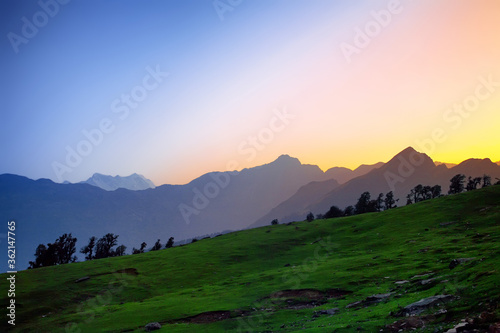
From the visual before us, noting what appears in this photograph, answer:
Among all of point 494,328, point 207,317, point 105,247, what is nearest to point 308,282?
point 207,317

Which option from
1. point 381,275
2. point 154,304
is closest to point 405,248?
point 381,275

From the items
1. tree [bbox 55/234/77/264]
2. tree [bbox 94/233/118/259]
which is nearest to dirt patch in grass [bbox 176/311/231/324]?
tree [bbox 55/234/77/264]

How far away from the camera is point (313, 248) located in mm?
89500

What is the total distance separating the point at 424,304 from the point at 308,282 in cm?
2662

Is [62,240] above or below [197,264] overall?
above

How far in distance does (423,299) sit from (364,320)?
4.97 metres

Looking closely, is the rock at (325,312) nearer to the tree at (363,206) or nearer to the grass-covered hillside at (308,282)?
the grass-covered hillside at (308,282)

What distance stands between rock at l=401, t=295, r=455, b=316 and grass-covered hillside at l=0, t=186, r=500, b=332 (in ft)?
0.27

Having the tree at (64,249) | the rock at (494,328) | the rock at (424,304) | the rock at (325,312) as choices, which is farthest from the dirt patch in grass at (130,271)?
the rock at (494,328)

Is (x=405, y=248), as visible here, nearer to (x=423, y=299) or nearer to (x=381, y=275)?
(x=381, y=275)

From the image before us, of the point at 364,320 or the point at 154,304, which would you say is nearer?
the point at 364,320

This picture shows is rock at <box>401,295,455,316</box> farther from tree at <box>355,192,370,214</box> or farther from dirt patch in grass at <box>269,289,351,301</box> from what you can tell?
tree at <box>355,192,370,214</box>

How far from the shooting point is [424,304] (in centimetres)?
2581

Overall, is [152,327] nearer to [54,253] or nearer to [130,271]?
[130,271]
